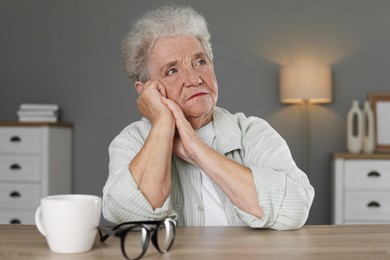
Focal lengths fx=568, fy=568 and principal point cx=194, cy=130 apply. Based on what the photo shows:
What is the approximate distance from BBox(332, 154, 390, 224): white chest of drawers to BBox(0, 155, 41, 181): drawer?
201 cm

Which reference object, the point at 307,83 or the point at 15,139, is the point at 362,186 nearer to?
the point at 307,83

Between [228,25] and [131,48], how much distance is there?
257cm

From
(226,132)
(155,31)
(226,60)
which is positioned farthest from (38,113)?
(226,132)

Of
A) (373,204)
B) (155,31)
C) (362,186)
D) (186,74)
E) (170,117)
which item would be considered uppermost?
(155,31)

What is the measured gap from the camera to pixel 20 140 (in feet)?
12.7

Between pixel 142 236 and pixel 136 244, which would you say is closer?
pixel 142 236

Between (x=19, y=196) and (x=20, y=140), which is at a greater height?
(x=20, y=140)

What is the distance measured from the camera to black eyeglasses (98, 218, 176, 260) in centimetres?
95

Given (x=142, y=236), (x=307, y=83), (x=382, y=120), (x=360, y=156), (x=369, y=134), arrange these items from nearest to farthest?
(x=142, y=236), (x=360, y=156), (x=307, y=83), (x=369, y=134), (x=382, y=120)

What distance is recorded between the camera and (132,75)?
1.85 metres

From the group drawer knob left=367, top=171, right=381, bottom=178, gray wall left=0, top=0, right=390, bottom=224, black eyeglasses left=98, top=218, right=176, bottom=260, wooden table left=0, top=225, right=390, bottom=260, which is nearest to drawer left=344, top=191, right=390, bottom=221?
drawer knob left=367, top=171, right=381, bottom=178

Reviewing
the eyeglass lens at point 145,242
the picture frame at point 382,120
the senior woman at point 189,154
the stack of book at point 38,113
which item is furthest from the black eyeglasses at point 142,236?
the picture frame at point 382,120

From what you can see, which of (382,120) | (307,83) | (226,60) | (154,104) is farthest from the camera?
(226,60)

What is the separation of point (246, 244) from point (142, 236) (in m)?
0.24
